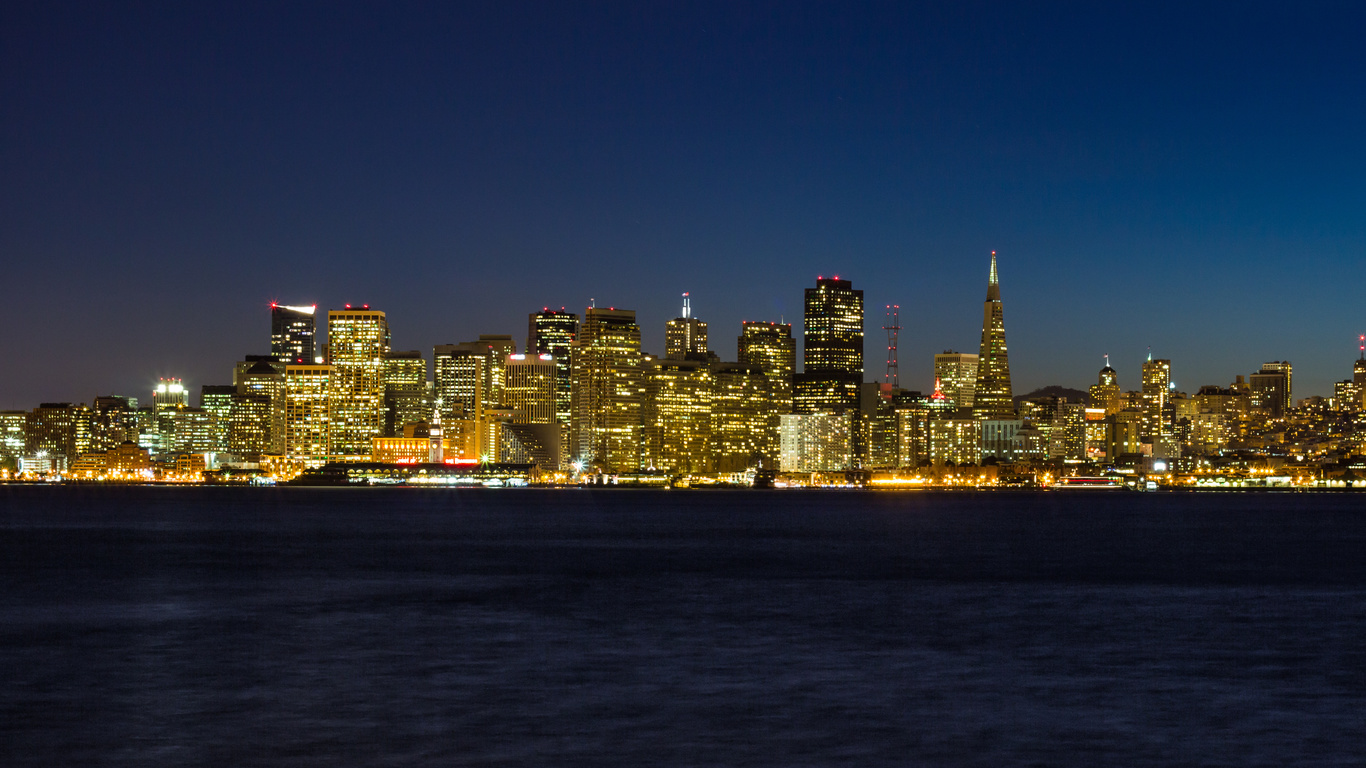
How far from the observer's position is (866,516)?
164 m

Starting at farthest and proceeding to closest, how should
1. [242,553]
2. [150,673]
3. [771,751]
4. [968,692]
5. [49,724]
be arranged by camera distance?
[242,553] → [150,673] → [968,692] → [49,724] → [771,751]

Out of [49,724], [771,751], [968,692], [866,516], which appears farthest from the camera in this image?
[866,516]

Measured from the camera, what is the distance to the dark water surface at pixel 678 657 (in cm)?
2942

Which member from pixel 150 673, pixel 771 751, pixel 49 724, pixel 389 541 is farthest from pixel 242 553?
pixel 771 751

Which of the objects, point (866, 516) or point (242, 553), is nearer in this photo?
point (242, 553)

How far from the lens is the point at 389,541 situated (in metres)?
106

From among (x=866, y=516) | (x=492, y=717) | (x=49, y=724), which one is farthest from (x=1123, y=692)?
(x=866, y=516)

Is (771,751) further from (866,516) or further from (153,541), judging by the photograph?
(866,516)

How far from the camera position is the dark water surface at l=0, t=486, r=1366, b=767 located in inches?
1158

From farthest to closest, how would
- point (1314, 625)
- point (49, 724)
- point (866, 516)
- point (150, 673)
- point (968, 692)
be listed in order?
point (866, 516) < point (1314, 625) < point (150, 673) < point (968, 692) < point (49, 724)

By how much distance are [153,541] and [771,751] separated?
85491mm

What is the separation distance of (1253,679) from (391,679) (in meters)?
21.8

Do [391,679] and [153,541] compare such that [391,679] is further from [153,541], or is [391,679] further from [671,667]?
[153,541]

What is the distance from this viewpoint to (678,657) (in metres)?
42.3
